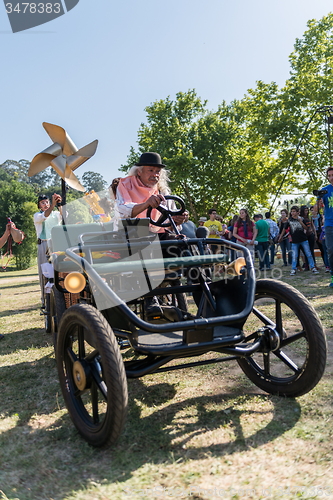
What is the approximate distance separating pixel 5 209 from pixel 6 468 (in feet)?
128

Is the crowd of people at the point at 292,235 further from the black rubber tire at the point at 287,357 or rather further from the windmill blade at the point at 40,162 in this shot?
the black rubber tire at the point at 287,357

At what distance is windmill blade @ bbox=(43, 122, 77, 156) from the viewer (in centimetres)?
512

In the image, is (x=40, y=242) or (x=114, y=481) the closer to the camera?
(x=114, y=481)

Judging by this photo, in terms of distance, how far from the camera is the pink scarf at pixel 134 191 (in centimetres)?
386

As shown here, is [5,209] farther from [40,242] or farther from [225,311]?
[225,311]

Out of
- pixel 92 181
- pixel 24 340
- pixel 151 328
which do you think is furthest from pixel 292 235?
pixel 92 181

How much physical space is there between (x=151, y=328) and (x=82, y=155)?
3.79 meters

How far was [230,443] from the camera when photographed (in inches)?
83.5

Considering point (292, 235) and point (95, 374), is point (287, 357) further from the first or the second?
point (292, 235)

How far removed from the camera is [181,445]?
2.15m

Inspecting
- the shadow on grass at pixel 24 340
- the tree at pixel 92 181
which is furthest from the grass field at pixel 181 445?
the tree at pixel 92 181

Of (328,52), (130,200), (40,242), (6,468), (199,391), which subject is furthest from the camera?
(328,52)

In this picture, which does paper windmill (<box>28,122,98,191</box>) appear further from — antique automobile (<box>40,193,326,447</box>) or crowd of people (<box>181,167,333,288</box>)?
crowd of people (<box>181,167,333,288</box>)

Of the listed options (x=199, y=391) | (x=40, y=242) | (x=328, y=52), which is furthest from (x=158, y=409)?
(x=328, y=52)
